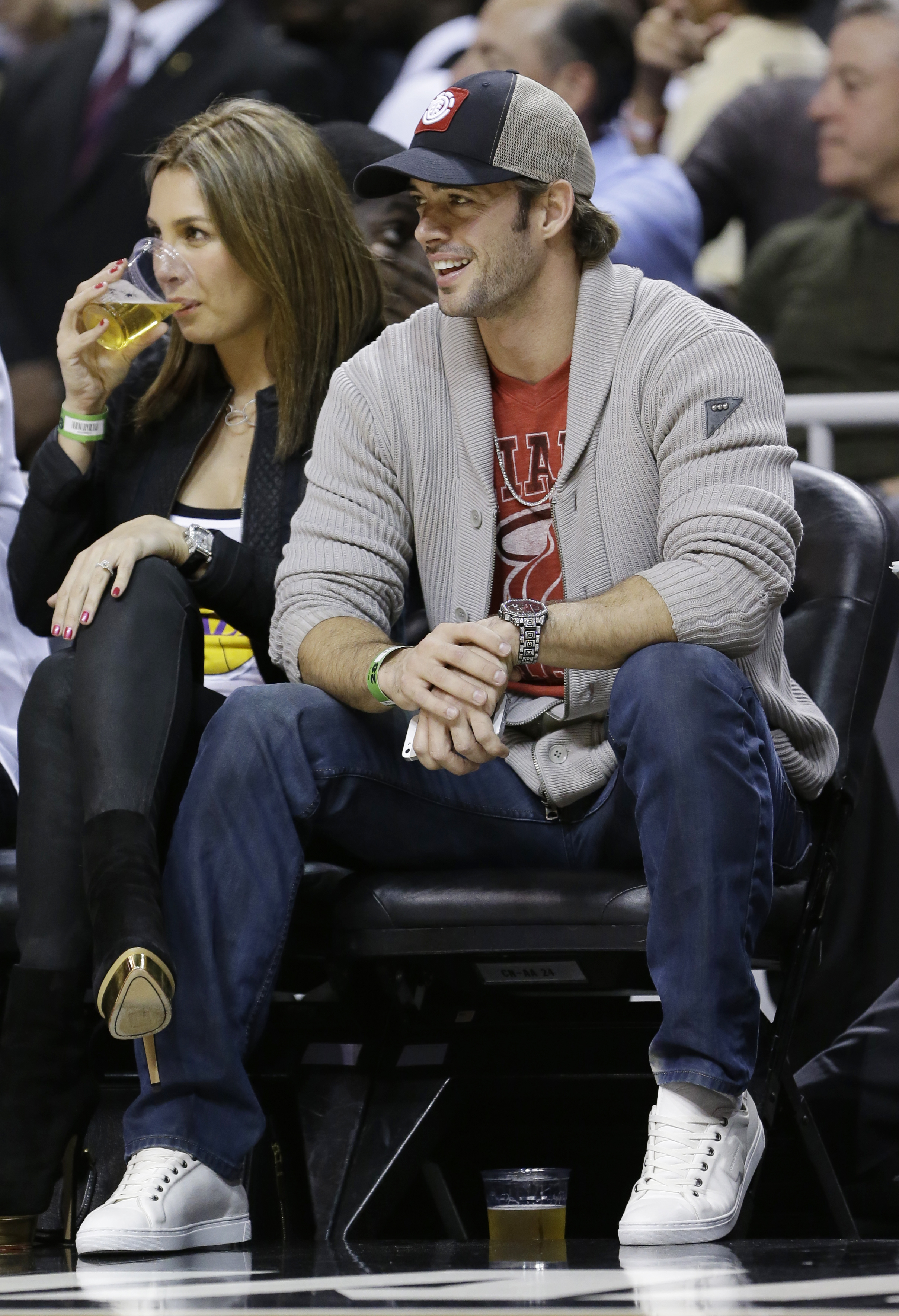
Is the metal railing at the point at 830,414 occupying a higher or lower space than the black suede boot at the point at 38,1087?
higher

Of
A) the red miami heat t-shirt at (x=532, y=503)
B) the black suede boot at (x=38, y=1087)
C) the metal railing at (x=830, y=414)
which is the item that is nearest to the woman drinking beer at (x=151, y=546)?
the black suede boot at (x=38, y=1087)

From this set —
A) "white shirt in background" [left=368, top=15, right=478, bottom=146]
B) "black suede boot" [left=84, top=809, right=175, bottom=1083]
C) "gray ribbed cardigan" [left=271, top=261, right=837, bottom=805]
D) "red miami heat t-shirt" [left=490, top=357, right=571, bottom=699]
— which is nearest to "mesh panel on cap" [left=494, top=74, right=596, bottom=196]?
"gray ribbed cardigan" [left=271, top=261, right=837, bottom=805]

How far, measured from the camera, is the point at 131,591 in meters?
2.21

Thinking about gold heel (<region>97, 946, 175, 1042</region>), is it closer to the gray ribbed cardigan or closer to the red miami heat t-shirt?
the gray ribbed cardigan

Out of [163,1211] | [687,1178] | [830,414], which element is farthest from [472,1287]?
[830,414]

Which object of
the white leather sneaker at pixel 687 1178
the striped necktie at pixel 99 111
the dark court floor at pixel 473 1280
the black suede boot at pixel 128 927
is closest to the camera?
the dark court floor at pixel 473 1280

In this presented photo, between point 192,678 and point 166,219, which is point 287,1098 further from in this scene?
point 166,219

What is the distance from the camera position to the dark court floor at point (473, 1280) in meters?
1.45

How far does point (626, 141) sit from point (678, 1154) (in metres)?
2.97

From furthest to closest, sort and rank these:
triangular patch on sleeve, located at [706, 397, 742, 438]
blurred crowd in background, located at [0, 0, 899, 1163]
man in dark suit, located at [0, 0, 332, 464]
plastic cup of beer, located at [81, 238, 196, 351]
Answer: man in dark suit, located at [0, 0, 332, 464] < blurred crowd in background, located at [0, 0, 899, 1163] < plastic cup of beer, located at [81, 238, 196, 351] < triangular patch on sleeve, located at [706, 397, 742, 438]

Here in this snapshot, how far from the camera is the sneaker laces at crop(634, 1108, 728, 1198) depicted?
186 cm

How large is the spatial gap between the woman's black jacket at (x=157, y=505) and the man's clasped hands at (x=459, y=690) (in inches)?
16.3

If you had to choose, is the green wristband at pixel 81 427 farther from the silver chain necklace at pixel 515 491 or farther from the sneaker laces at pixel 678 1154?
the sneaker laces at pixel 678 1154

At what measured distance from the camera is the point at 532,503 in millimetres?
2324
